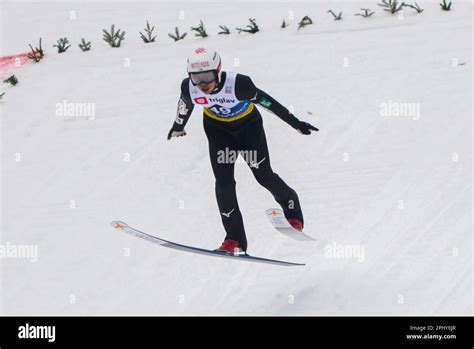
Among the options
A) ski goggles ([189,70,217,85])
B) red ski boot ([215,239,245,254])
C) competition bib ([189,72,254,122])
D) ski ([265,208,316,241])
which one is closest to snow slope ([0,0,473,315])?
ski ([265,208,316,241])

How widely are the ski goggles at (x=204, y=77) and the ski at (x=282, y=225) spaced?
1.74m

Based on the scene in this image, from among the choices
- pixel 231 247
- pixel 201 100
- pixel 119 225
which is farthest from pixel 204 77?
pixel 119 225

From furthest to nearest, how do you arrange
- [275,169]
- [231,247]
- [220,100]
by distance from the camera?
[275,169]
[231,247]
[220,100]

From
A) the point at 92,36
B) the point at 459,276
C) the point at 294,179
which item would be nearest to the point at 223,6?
the point at 92,36

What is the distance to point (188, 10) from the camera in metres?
17.6

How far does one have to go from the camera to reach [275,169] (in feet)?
42.0

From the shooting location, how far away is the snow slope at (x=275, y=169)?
11117 mm

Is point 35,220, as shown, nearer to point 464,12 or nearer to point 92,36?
point 92,36

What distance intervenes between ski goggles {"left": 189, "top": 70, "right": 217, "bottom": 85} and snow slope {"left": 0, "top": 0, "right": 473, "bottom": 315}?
2434 mm

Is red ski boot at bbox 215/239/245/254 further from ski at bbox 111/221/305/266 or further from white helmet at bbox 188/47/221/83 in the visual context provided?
white helmet at bbox 188/47/221/83

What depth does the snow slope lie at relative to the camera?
1112 centimetres

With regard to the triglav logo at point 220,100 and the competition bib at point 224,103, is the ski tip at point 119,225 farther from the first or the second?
the triglav logo at point 220,100

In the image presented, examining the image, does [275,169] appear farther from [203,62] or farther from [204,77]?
[203,62]

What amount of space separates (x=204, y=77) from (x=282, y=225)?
1971 mm
